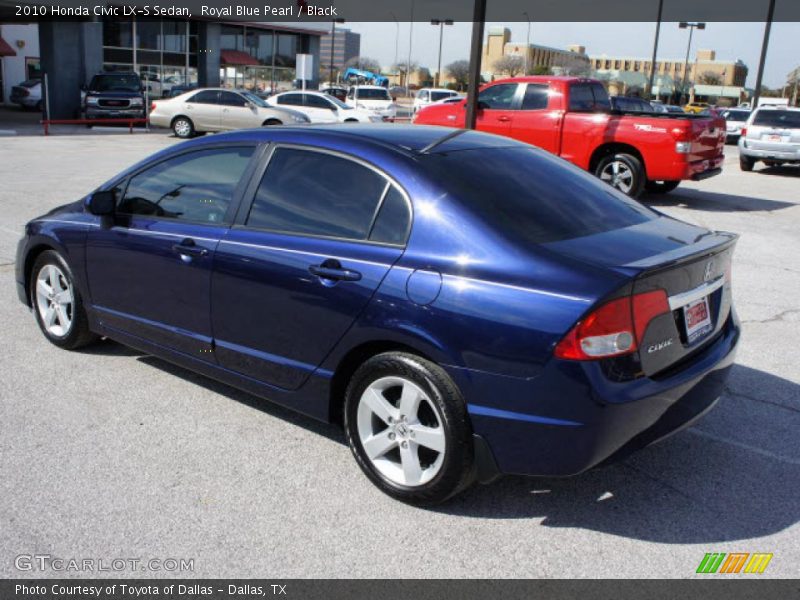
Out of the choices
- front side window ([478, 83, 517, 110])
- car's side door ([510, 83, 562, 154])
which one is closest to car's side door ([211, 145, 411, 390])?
car's side door ([510, 83, 562, 154])

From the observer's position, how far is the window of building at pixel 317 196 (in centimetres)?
350

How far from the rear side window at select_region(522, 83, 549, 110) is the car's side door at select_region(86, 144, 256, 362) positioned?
985 centimetres

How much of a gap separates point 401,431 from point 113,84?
1094 inches

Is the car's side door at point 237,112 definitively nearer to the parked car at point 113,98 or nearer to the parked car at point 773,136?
the parked car at point 113,98

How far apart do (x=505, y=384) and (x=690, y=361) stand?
3.07 ft

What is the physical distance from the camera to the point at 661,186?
14.3m

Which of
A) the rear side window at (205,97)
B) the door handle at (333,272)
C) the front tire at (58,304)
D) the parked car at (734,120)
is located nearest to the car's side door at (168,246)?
the front tire at (58,304)

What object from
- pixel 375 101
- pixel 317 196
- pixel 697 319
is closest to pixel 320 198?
pixel 317 196

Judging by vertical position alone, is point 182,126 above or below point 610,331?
below

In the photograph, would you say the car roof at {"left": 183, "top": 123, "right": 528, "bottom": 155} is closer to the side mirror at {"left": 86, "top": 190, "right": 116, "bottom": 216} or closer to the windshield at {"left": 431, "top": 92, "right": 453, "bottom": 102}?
the side mirror at {"left": 86, "top": 190, "right": 116, "bottom": 216}

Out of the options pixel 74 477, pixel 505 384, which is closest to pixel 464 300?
pixel 505 384

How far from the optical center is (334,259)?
3438mm

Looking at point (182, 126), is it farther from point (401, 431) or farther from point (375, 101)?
point (401, 431)

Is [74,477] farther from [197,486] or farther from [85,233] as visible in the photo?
[85,233]
